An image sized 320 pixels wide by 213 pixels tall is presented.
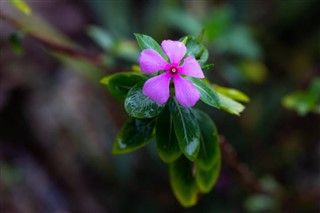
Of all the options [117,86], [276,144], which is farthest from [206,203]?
[117,86]

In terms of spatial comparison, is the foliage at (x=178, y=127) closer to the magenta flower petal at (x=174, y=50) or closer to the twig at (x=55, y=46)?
the magenta flower petal at (x=174, y=50)

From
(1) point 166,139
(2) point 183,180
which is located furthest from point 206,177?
(1) point 166,139

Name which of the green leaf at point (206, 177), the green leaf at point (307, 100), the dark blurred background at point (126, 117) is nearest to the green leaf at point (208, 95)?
the green leaf at point (206, 177)

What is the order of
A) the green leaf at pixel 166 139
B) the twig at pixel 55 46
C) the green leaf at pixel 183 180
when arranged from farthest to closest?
1. the twig at pixel 55 46
2. the green leaf at pixel 183 180
3. the green leaf at pixel 166 139

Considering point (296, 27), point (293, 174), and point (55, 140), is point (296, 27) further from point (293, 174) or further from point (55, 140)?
point (55, 140)

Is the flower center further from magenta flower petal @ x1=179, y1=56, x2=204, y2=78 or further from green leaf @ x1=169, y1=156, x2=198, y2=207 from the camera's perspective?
green leaf @ x1=169, y1=156, x2=198, y2=207

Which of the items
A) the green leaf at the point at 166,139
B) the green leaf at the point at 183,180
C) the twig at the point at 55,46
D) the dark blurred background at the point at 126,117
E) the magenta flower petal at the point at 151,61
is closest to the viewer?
the magenta flower petal at the point at 151,61

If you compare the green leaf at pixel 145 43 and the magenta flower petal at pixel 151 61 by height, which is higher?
the green leaf at pixel 145 43
